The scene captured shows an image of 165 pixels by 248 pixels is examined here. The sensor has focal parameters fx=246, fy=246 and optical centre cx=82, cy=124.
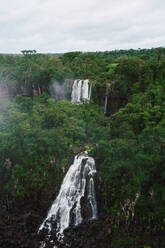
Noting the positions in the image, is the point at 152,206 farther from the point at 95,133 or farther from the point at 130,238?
the point at 95,133

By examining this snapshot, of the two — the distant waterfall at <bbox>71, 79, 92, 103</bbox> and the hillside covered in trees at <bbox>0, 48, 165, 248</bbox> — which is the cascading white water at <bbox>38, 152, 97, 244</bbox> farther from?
the distant waterfall at <bbox>71, 79, 92, 103</bbox>

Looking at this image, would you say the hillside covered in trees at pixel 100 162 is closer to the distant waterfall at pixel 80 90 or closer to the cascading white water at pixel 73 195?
the cascading white water at pixel 73 195

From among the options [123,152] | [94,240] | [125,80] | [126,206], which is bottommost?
[94,240]

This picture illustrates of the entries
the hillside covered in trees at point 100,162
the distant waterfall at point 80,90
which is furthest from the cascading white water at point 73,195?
the distant waterfall at point 80,90

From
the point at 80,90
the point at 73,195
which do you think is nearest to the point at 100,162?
the point at 73,195

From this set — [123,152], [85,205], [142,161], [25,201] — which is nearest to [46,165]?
[25,201]

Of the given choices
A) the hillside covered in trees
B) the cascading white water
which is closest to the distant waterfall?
the hillside covered in trees

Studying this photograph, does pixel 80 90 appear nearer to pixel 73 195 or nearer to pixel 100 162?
pixel 100 162
